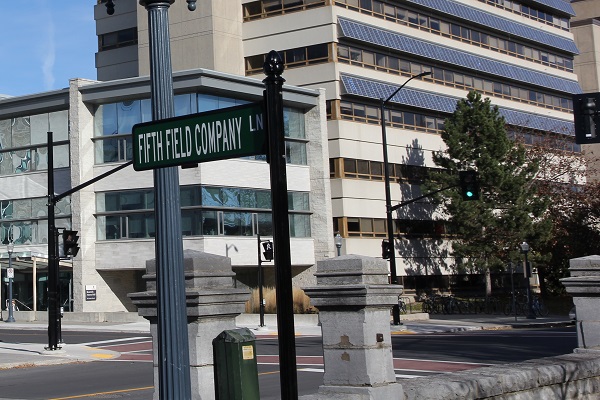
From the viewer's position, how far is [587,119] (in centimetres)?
1969

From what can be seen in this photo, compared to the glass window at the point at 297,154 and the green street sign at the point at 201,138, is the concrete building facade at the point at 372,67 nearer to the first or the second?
the glass window at the point at 297,154

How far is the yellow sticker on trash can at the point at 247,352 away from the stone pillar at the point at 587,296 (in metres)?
5.88

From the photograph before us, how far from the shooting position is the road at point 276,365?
17.5 meters

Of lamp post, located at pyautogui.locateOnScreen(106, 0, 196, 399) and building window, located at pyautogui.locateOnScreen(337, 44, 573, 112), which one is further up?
building window, located at pyautogui.locateOnScreen(337, 44, 573, 112)

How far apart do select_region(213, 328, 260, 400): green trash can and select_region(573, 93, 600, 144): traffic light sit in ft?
43.6

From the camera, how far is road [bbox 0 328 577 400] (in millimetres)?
17516

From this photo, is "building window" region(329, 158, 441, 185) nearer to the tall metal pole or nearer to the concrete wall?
the concrete wall

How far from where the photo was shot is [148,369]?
2241 centimetres

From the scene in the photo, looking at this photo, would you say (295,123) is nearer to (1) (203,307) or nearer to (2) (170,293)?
(1) (203,307)

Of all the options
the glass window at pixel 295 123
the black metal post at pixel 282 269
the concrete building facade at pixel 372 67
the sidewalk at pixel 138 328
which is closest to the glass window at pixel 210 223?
the sidewalk at pixel 138 328

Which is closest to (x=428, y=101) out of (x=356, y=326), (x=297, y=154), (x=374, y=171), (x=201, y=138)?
(x=374, y=171)

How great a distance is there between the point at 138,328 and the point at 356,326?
33225 millimetres

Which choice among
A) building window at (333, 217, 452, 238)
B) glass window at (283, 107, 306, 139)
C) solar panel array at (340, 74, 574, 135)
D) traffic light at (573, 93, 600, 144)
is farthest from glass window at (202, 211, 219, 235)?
traffic light at (573, 93, 600, 144)

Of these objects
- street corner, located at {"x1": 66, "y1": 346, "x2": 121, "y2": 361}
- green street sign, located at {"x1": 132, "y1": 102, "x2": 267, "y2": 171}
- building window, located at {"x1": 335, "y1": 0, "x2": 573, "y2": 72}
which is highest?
building window, located at {"x1": 335, "y1": 0, "x2": 573, "y2": 72}
